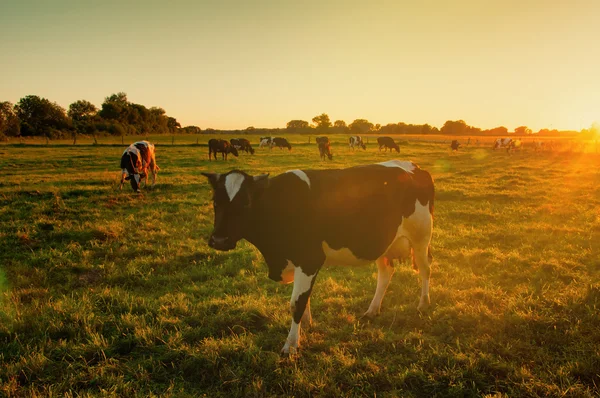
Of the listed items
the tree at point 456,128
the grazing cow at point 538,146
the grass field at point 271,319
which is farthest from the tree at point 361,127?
the grass field at point 271,319

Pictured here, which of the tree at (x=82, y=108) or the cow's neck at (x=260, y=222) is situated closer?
the cow's neck at (x=260, y=222)

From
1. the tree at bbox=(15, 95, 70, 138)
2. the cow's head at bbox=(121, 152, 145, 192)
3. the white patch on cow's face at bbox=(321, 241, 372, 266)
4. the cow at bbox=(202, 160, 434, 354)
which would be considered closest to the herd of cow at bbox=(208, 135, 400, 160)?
the cow's head at bbox=(121, 152, 145, 192)

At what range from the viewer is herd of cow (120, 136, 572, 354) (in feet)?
11.5

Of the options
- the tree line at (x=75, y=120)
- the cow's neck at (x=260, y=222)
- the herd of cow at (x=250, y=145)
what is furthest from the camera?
the tree line at (x=75, y=120)

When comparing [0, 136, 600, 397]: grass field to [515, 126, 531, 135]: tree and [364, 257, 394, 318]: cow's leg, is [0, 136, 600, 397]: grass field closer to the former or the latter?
[364, 257, 394, 318]: cow's leg

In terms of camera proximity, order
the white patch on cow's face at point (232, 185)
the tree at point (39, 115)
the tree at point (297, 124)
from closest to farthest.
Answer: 1. the white patch on cow's face at point (232, 185)
2. the tree at point (39, 115)
3. the tree at point (297, 124)

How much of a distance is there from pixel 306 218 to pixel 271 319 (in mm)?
1631

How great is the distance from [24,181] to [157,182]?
5.75 m

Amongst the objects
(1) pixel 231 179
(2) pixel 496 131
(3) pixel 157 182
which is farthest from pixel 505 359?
(2) pixel 496 131

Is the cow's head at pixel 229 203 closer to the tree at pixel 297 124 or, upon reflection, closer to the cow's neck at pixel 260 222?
the cow's neck at pixel 260 222

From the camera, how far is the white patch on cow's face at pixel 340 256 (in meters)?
3.97

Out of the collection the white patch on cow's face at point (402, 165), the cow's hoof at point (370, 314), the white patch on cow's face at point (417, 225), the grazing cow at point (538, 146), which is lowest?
the cow's hoof at point (370, 314)

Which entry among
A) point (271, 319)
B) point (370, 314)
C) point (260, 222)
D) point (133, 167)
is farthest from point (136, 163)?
point (370, 314)

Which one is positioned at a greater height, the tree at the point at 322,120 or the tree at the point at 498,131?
the tree at the point at 322,120
